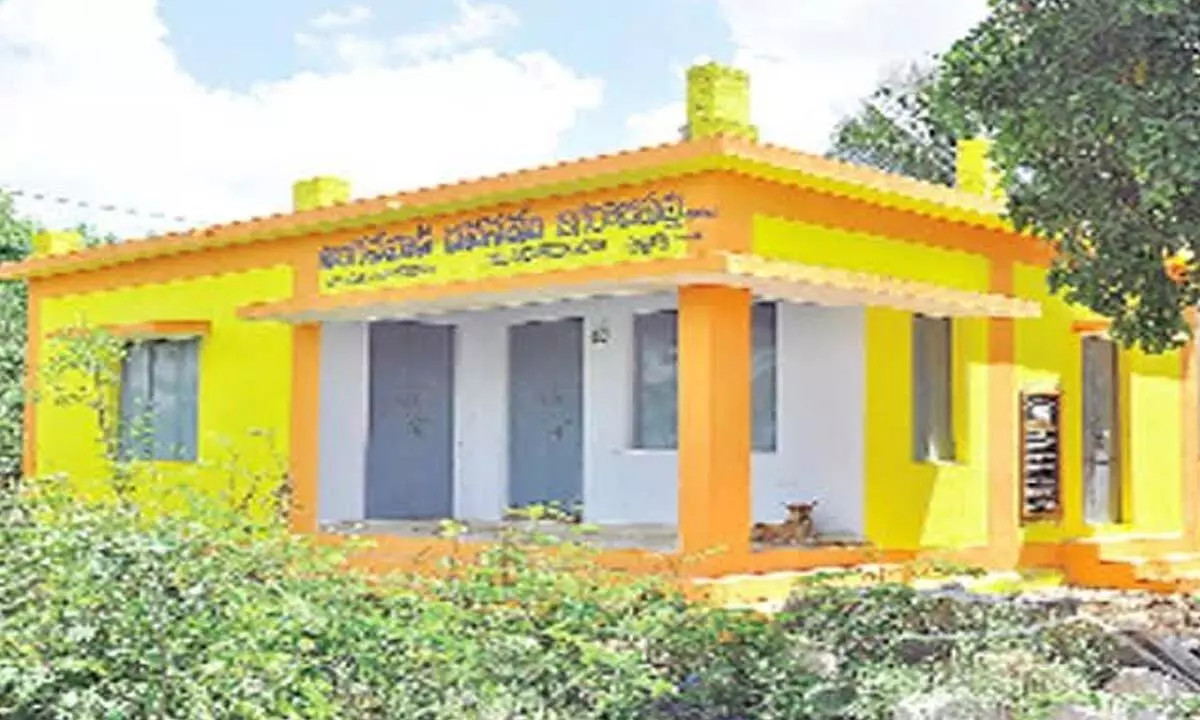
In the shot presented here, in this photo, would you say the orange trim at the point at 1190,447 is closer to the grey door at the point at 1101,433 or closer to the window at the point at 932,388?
the grey door at the point at 1101,433

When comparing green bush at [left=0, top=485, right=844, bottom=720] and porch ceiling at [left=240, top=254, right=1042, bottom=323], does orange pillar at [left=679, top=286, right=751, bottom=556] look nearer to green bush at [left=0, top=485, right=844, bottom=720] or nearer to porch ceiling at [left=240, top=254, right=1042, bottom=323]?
porch ceiling at [left=240, top=254, right=1042, bottom=323]

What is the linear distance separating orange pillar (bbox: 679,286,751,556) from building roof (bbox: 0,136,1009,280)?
878 mm

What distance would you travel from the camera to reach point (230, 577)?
5750mm

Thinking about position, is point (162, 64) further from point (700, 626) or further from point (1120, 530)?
point (700, 626)

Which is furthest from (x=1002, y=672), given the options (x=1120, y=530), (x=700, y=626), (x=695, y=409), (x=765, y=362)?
(x=1120, y=530)

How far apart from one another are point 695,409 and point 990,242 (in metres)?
3.94

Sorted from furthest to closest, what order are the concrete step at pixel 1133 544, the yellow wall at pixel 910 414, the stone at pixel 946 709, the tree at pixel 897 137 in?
the tree at pixel 897 137 < the concrete step at pixel 1133 544 < the yellow wall at pixel 910 414 < the stone at pixel 946 709

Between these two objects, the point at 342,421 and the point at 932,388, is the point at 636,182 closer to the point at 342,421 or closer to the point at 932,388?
the point at 932,388

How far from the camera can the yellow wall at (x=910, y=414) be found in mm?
12227

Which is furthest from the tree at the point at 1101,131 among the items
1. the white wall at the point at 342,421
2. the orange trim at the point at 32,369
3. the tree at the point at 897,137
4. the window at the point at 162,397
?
the tree at the point at 897,137

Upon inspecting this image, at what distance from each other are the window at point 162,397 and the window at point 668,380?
484 centimetres

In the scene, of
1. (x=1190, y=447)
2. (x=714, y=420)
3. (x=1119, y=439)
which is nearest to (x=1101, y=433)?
(x=1119, y=439)

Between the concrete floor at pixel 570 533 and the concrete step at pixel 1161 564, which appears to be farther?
the concrete step at pixel 1161 564

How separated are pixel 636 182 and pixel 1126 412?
6.34 metres
